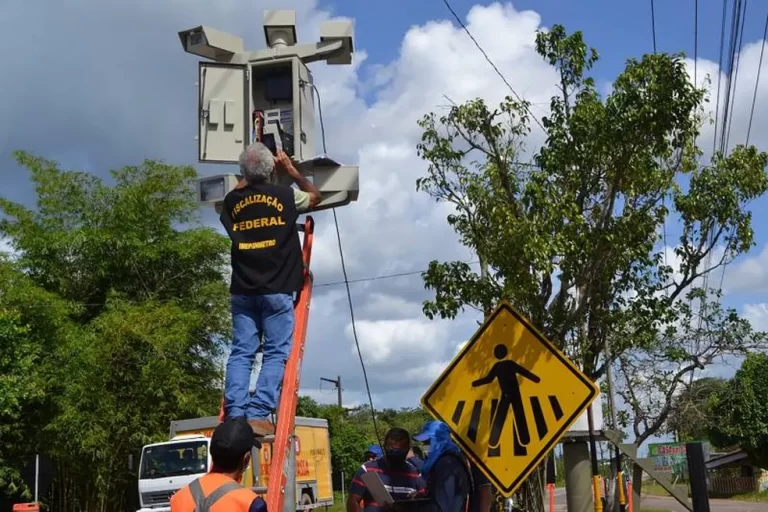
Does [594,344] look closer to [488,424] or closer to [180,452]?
[488,424]

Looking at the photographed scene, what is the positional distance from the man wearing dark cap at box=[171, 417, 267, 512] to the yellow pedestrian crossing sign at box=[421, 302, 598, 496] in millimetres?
2614

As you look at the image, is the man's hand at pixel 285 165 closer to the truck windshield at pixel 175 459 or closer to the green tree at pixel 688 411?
the truck windshield at pixel 175 459

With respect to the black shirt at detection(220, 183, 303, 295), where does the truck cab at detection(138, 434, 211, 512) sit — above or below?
below

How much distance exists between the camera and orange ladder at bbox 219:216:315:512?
4.94 metres

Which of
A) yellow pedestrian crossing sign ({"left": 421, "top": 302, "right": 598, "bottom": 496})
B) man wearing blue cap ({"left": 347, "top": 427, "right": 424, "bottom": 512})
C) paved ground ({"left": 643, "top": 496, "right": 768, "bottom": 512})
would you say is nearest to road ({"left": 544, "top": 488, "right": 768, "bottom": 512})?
paved ground ({"left": 643, "top": 496, "right": 768, "bottom": 512})

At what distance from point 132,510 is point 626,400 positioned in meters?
15.5

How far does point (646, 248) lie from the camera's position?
11.5 metres

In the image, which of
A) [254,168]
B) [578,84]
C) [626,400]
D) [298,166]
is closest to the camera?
[254,168]

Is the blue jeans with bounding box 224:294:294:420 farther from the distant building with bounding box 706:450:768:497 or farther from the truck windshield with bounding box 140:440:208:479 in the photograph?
the distant building with bounding box 706:450:768:497

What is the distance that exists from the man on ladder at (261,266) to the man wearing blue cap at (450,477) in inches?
53.5

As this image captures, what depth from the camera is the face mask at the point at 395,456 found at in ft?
23.1

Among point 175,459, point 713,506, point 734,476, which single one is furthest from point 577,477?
point 734,476

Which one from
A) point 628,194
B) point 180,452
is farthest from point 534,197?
point 180,452

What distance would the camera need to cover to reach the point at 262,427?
5.14m
